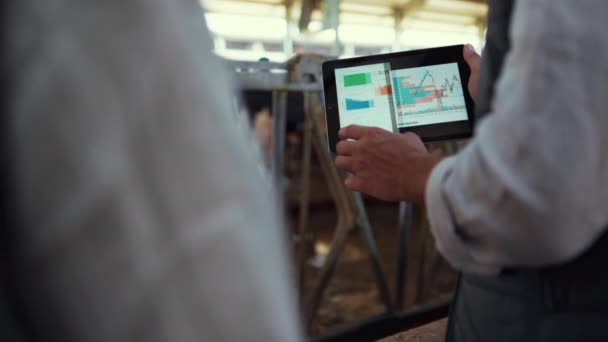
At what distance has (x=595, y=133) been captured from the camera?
0.26 metres

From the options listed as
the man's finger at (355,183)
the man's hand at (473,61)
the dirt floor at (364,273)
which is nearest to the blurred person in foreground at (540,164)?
the man's finger at (355,183)

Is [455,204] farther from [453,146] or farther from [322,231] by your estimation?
[322,231]

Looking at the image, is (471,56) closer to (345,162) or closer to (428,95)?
(428,95)

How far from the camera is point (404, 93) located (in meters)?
0.69

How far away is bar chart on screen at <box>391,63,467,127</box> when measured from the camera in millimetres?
654

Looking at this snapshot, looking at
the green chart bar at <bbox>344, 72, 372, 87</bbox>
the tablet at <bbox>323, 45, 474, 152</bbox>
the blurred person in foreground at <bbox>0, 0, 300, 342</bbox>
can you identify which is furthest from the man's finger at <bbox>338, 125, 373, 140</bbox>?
the blurred person in foreground at <bbox>0, 0, 300, 342</bbox>

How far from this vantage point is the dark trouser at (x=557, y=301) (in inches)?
13.7

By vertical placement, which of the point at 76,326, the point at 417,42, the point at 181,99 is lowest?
the point at 76,326

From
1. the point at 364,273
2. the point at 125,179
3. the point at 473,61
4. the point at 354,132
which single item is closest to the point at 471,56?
the point at 473,61

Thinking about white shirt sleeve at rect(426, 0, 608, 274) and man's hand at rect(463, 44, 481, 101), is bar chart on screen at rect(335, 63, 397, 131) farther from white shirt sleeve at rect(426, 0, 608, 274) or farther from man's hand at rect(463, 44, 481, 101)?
white shirt sleeve at rect(426, 0, 608, 274)

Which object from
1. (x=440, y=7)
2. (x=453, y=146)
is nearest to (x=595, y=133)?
(x=453, y=146)

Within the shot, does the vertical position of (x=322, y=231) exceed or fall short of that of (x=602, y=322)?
it falls short

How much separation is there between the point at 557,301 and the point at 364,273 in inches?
86.4

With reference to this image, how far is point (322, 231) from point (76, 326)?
3404 mm
